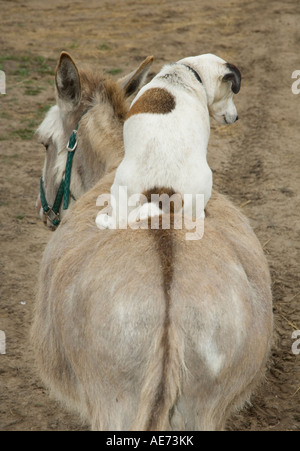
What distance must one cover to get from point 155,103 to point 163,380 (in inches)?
68.3

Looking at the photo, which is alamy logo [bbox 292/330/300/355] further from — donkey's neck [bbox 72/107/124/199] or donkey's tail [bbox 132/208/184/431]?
donkey's tail [bbox 132/208/184/431]

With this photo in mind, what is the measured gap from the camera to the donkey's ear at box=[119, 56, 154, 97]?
169 inches

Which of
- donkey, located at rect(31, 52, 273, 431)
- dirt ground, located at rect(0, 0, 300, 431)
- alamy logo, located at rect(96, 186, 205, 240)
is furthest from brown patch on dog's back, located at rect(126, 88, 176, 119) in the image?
dirt ground, located at rect(0, 0, 300, 431)

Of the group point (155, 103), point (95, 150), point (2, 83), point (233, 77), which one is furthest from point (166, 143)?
point (2, 83)

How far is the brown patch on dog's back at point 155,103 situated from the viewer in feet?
11.5

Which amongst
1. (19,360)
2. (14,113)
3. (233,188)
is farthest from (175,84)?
(14,113)

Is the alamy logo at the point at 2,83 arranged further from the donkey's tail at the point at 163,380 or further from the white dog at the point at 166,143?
the donkey's tail at the point at 163,380

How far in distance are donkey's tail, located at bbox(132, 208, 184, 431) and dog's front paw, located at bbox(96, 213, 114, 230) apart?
0.85 m

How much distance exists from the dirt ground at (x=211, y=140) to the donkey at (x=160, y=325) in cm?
155

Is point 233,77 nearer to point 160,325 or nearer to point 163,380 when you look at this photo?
point 160,325

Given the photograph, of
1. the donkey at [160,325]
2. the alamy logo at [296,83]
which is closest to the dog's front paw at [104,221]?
the donkey at [160,325]

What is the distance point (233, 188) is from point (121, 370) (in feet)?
14.9

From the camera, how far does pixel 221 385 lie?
253 centimetres
